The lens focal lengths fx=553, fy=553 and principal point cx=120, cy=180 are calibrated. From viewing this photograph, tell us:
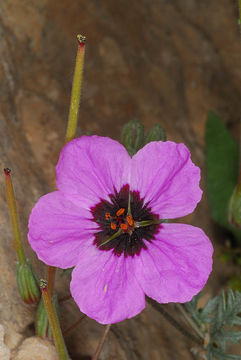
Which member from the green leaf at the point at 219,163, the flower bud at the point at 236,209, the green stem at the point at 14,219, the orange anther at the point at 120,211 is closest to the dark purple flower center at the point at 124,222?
the orange anther at the point at 120,211

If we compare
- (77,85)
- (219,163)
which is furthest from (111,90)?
(77,85)

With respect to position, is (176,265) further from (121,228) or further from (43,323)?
(43,323)

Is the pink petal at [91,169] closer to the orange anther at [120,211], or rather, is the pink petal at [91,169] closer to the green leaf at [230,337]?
the orange anther at [120,211]

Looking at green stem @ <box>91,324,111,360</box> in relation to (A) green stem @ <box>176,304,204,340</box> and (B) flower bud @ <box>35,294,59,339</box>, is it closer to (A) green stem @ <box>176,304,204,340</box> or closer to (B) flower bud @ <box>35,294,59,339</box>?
(B) flower bud @ <box>35,294,59,339</box>

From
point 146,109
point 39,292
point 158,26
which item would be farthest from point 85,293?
point 158,26

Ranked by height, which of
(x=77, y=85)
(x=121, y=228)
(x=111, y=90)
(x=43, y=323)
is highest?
(x=111, y=90)

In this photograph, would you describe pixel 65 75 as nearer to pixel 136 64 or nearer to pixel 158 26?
pixel 136 64

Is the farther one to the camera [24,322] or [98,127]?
[98,127]
